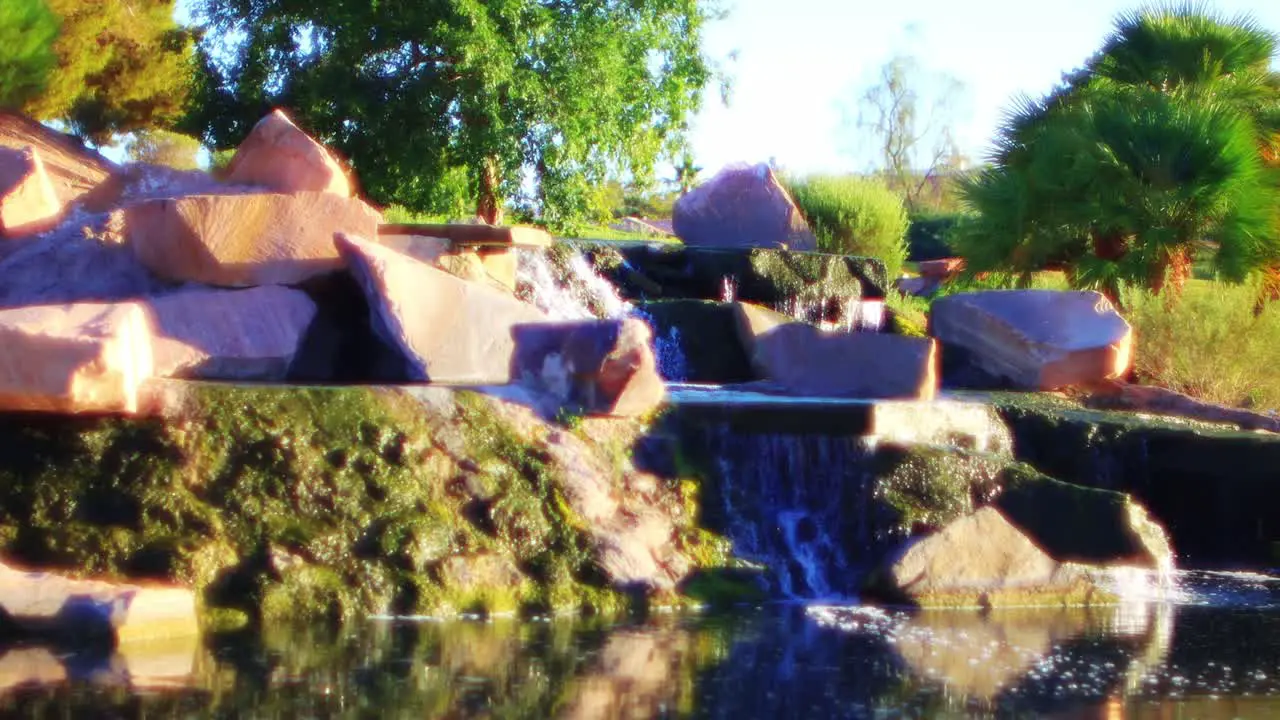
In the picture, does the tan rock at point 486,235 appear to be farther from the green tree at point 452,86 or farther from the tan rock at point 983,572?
the green tree at point 452,86

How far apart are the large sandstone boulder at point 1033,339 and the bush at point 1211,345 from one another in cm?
199

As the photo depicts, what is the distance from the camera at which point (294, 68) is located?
19000 mm

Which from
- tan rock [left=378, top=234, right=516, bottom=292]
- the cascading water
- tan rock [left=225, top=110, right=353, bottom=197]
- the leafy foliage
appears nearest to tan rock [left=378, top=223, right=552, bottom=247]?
tan rock [left=378, top=234, right=516, bottom=292]

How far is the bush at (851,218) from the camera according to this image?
2206 cm

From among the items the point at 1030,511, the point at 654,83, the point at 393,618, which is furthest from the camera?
the point at 654,83

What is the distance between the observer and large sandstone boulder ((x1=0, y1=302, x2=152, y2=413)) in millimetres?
6547

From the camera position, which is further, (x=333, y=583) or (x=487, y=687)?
(x=333, y=583)

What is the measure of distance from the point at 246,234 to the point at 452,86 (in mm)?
10199

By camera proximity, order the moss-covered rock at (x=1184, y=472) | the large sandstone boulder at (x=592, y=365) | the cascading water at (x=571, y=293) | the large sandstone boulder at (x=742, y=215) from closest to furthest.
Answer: the large sandstone boulder at (x=592, y=365)
the moss-covered rock at (x=1184, y=472)
the cascading water at (x=571, y=293)
the large sandstone boulder at (x=742, y=215)

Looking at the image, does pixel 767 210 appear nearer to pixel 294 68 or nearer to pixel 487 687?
pixel 294 68

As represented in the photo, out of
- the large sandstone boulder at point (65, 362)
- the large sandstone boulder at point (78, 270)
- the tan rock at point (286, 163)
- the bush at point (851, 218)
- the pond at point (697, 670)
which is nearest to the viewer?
the pond at point (697, 670)

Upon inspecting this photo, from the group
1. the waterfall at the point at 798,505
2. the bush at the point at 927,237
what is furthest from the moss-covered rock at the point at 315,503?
the bush at the point at 927,237

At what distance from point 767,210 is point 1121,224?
16.1 ft

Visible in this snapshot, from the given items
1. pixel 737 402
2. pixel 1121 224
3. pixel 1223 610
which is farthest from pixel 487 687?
pixel 1121 224
